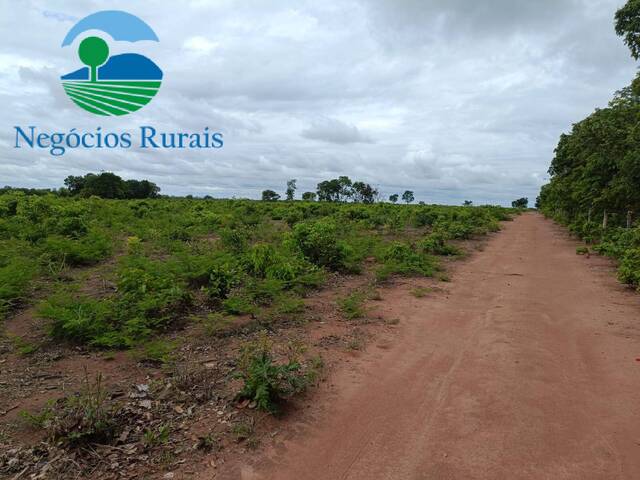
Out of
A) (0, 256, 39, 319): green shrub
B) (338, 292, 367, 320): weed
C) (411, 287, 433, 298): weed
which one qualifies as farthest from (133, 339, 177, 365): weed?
(411, 287, 433, 298): weed

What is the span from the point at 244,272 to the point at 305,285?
4.02 ft

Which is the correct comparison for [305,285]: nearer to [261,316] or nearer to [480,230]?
[261,316]

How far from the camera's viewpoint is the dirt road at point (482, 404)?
3.02 m

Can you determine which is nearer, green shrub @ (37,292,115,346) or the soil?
the soil

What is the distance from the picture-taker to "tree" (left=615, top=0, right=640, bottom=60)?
28.4ft

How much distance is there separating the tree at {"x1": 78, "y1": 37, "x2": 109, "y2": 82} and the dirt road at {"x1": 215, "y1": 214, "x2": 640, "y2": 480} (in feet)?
30.5

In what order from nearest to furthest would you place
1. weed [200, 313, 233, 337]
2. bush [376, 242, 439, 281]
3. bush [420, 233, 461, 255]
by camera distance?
1. weed [200, 313, 233, 337]
2. bush [376, 242, 439, 281]
3. bush [420, 233, 461, 255]

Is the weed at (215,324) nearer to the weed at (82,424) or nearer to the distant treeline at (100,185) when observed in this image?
the weed at (82,424)

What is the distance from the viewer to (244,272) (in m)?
7.64

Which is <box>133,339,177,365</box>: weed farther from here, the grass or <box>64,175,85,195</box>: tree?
<box>64,175,85,195</box>: tree

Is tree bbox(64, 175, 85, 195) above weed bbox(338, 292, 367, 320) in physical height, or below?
above

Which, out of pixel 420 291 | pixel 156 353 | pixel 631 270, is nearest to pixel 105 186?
pixel 420 291

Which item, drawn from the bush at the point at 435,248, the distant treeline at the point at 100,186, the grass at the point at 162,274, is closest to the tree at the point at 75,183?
the distant treeline at the point at 100,186

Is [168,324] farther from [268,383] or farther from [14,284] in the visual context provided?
[14,284]
